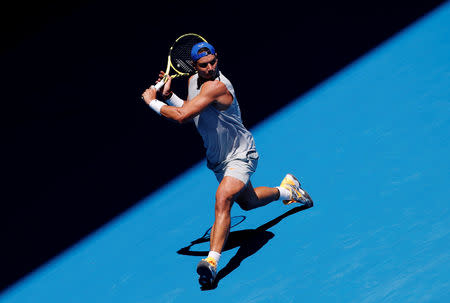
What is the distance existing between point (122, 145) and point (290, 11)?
2.99 meters

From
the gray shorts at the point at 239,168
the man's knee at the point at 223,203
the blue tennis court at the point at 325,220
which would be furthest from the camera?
the gray shorts at the point at 239,168

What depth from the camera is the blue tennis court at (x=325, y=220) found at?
379cm

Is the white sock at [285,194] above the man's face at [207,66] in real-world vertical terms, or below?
below

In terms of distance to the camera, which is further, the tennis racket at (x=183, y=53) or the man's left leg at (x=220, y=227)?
the tennis racket at (x=183, y=53)

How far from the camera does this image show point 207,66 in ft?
14.1

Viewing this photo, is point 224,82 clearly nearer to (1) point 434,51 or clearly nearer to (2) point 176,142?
(2) point 176,142

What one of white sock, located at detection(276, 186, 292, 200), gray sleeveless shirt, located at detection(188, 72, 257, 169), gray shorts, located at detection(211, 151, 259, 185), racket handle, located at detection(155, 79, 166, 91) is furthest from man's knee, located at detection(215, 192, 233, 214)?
racket handle, located at detection(155, 79, 166, 91)

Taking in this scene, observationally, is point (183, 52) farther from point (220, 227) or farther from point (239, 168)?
point (220, 227)

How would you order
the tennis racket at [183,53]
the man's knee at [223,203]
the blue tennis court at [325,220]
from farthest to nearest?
1. the tennis racket at [183,53]
2. the man's knee at [223,203]
3. the blue tennis court at [325,220]

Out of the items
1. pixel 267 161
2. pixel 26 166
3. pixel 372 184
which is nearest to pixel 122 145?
pixel 26 166

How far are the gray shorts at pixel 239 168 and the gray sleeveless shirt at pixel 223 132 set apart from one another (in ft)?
0.06

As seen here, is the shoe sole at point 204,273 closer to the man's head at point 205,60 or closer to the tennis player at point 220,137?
the tennis player at point 220,137

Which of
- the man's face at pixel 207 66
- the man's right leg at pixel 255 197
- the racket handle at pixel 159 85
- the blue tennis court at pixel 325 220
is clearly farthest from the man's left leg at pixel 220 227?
the racket handle at pixel 159 85

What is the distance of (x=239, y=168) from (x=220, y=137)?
261 millimetres
